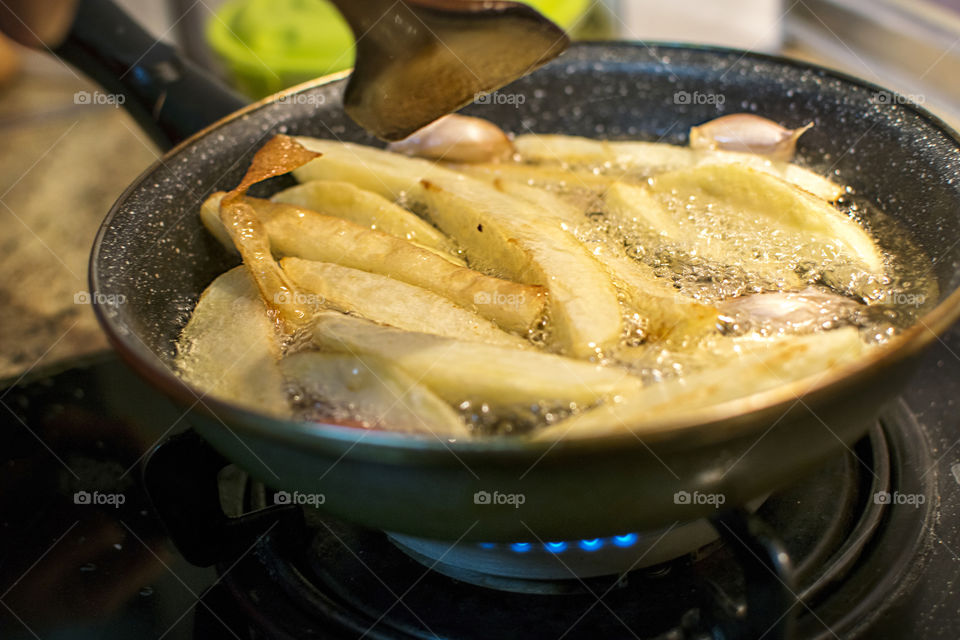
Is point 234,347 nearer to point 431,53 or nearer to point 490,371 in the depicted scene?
point 490,371

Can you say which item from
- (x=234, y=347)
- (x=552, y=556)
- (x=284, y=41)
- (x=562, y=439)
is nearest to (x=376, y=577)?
(x=552, y=556)

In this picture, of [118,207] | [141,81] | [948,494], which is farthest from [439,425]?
[141,81]

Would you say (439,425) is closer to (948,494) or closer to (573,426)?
(573,426)

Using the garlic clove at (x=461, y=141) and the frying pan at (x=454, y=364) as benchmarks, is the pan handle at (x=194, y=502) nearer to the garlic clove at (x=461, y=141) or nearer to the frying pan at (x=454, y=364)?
the frying pan at (x=454, y=364)

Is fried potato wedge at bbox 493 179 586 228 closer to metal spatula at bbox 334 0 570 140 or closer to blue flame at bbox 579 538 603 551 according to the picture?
metal spatula at bbox 334 0 570 140

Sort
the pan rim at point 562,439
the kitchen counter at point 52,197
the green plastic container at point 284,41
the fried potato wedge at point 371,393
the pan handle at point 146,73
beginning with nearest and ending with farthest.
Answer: the pan rim at point 562,439 < the fried potato wedge at point 371,393 < the pan handle at point 146,73 < the kitchen counter at point 52,197 < the green plastic container at point 284,41

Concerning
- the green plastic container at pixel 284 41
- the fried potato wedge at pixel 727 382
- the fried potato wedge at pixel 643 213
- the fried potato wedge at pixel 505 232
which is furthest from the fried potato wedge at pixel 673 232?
the green plastic container at pixel 284 41
